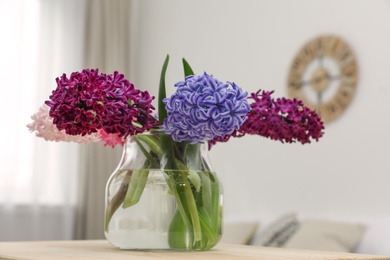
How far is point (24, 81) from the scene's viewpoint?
4875mm

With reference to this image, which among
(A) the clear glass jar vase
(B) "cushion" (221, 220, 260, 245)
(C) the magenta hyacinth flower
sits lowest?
(B) "cushion" (221, 220, 260, 245)

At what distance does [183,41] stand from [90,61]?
72cm

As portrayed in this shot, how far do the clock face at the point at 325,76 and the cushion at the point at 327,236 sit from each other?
0.87 metres

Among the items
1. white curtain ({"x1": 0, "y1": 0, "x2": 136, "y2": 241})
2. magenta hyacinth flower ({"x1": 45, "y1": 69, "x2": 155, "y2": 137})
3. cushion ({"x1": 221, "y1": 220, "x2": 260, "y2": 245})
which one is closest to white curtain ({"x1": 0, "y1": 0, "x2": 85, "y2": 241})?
white curtain ({"x1": 0, "y1": 0, "x2": 136, "y2": 241})

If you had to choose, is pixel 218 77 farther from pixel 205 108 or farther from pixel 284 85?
pixel 205 108

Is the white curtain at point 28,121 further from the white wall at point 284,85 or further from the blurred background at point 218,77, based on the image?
the white wall at point 284,85

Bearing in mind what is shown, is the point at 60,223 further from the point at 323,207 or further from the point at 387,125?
the point at 387,125

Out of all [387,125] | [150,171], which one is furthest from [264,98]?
[387,125]

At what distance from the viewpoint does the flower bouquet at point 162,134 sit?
142 centimetres

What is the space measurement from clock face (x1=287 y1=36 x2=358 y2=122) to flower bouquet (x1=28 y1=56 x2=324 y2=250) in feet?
7.31

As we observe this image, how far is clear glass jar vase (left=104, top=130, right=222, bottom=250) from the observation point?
5.04 ft

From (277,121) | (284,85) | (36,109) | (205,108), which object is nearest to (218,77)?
(284,85)

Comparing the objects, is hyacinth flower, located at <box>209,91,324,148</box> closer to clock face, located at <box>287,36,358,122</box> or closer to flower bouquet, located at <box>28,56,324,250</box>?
flower bouquet, located at <box>28,56,324,250</box>

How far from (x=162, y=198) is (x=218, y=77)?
10.5ft
